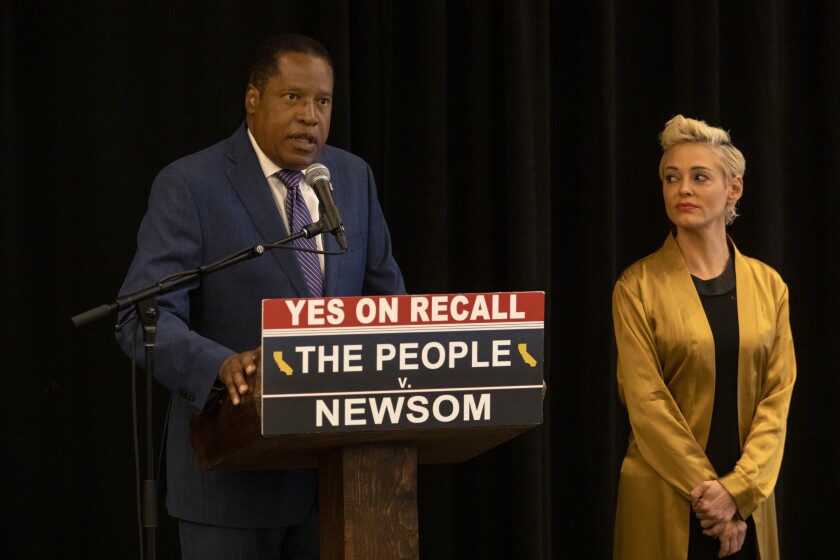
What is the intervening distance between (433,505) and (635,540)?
0.84 m

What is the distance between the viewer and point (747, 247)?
13.0 feet

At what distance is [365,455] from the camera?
198 cm

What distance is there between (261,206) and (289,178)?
107 millimetres

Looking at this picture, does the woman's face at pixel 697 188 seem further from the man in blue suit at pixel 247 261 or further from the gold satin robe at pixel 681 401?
the man in blue suit at pixel 247 261

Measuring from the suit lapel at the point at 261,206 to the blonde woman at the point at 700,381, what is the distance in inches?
40.9

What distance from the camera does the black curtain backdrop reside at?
3.38 m

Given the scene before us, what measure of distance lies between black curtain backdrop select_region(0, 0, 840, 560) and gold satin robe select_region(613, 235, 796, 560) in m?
0.64

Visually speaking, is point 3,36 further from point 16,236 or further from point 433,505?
point 433,505

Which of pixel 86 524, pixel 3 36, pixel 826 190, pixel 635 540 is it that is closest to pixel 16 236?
pixel 3 36

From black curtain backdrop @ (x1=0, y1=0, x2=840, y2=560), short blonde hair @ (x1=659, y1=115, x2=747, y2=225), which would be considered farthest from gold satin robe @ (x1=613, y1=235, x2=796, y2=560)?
black curtain backdrop @ (x1=0, y1=0, x2=840, y2=560)

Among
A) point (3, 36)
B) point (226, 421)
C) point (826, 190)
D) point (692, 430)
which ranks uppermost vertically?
point (3, 36)

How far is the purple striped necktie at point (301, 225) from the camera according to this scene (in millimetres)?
2488

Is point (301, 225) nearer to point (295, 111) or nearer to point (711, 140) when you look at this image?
point (295, 111)

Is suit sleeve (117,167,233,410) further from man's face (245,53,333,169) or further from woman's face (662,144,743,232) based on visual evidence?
woman's face (662,144,743,232)
